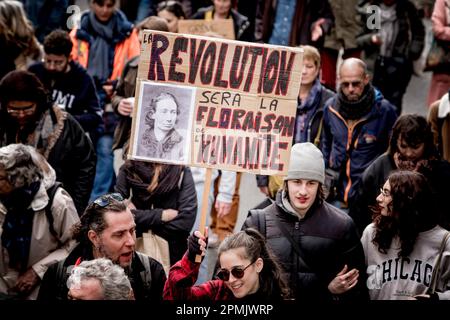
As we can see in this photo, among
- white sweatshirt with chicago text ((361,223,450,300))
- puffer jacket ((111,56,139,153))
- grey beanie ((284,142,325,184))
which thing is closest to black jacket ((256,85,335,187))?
puffer jacket ((111,56,139,153))

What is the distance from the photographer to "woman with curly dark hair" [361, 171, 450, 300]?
684 cm

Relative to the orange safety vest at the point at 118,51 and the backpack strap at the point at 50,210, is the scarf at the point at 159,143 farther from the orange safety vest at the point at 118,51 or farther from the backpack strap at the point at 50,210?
the orange safety vest at the point at 118,51

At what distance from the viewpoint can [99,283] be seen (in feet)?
18.7

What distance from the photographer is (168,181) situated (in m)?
7.90

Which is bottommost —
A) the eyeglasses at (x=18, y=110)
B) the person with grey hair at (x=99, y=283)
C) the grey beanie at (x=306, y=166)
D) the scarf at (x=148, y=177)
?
the person with grey hair at (x=99, y=283)

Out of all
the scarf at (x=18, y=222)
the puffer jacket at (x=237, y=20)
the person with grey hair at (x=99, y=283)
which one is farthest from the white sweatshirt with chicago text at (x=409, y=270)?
the puffer jacket at (x=237, y=20)

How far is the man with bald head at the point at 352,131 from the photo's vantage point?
30.1ft

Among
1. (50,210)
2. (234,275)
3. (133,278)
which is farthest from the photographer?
(50,210)

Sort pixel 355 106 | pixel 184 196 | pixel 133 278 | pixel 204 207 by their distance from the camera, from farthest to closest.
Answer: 1. pixel 355 106
2. pixel 184 196
3. pixel 204 207
4. pixel 133 278

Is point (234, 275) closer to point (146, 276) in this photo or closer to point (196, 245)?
point (196, 245)

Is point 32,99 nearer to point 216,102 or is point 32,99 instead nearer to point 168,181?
point 168,181

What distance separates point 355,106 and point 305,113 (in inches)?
21.4

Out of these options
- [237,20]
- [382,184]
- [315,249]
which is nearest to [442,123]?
[382,184]

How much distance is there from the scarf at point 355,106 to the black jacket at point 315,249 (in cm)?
227
